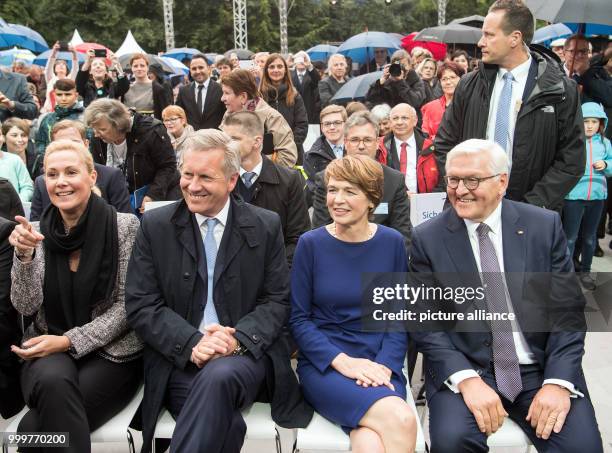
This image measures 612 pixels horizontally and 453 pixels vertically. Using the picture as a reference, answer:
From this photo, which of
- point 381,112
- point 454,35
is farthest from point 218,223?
point 454,35

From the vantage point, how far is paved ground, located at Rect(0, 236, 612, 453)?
3.49m

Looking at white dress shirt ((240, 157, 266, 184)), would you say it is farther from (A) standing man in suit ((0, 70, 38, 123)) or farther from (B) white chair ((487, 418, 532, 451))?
(A) standing man in suit ((0, 70, 38, 123))

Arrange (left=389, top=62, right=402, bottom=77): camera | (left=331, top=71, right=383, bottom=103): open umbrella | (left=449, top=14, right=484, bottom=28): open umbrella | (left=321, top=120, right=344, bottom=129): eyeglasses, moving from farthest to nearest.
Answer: (left=449, top=14, right=484, bottom=28): open umbrella < (left=331, top=71, right=383, bottom=103): open umbrella < (left=389, top=62, right=402, bottom=77): camera < (left=321, top=120, right=344, bottom=129): eyeglasses

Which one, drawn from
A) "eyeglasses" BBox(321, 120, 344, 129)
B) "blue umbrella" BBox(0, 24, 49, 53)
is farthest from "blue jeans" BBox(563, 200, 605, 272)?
"blue umbrella" BBox(0, 24, 49, 53)

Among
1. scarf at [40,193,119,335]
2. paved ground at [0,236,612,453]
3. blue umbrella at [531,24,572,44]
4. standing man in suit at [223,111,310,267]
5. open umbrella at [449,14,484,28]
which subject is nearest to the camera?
scarf at [40,193,119,335]

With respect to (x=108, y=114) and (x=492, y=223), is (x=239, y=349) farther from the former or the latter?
(x=108, y=114)

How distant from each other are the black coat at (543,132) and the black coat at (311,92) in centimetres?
529

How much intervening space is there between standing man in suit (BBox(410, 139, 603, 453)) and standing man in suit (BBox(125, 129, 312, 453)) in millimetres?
620

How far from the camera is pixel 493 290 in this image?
2.89 meters

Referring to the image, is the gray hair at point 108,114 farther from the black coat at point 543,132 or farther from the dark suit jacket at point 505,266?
the dark suit jacket at point 505,266

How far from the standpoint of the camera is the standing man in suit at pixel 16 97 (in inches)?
309

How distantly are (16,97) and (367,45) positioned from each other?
8.23 m

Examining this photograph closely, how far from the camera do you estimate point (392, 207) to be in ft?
13.4

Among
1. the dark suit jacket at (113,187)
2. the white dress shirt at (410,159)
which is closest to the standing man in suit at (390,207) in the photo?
the dark suit jacket at (113,187)
